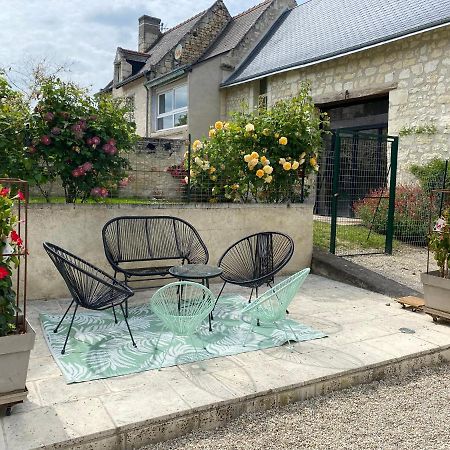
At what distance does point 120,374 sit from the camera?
3.15 meters

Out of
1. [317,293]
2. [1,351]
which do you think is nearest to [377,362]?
[317,293]

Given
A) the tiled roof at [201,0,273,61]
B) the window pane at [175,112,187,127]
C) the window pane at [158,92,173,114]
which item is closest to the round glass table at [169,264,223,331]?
the window pane at [175,112,187,127]

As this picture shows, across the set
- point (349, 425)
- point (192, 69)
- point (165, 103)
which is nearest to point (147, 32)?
point (165, 103)

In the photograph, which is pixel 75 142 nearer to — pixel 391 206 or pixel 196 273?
pixel 196 273

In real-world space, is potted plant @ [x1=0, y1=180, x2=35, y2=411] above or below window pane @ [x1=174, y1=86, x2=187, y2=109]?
below

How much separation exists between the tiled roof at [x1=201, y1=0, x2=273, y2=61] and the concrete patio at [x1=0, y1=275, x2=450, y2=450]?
46.7ft

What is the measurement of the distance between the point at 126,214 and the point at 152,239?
18.1 inches

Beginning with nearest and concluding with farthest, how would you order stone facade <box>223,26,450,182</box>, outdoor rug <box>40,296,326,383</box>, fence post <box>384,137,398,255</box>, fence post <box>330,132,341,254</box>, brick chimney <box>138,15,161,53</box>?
outdoor rug <box>40,296,326,383</box>, fence post <box>330,132,341,254</box>, fence post <box>384,137,398,255</box>, stone facade <box>223,26,450,182</box>, brick chimney <box>138,15,161,53</box>

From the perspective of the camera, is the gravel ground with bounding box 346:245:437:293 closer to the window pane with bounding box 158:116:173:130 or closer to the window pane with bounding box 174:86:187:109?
the window pane with bounding box 174:86:187:109

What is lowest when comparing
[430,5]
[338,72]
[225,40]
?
[338,72]

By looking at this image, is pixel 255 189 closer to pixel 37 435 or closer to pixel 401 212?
pixel 401 212

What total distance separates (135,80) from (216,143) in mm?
14242

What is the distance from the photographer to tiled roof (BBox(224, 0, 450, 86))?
34.5 feet

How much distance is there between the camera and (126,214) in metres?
5.64
